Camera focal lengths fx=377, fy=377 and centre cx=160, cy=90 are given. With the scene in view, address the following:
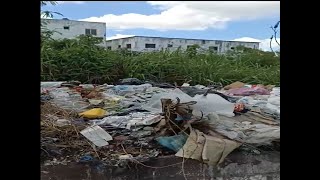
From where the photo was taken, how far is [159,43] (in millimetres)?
1951

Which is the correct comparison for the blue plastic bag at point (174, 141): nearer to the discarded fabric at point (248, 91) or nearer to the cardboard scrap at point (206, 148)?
the cardboard scrap at point (206, 148)

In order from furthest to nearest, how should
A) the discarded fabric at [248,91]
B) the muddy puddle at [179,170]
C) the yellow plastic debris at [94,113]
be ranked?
the discarded fabric at [248,91] < the yellow plastic debris at [94,113] < the muddy puddle at [179,170]

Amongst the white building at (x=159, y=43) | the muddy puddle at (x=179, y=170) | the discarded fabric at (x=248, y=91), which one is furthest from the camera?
the discarded fabric at (x=248, y=91)

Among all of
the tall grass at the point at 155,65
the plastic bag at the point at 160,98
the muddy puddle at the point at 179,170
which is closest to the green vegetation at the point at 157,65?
the tall grass at the point at 155,65

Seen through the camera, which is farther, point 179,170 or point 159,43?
point 159,43

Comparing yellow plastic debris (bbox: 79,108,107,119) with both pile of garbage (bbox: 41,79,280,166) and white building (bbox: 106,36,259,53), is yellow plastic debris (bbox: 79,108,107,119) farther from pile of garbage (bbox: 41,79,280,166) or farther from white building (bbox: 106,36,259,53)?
white building (bbox: 106,36,259,53)

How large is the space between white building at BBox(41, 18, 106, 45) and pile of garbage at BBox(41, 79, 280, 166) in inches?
9.7

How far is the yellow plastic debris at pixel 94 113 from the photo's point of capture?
1770 mm

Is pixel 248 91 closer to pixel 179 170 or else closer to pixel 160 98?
pixel 160 98

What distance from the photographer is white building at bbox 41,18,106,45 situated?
177 cm

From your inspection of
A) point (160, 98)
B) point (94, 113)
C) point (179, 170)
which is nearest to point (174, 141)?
point (179, 170)

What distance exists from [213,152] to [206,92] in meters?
0.41

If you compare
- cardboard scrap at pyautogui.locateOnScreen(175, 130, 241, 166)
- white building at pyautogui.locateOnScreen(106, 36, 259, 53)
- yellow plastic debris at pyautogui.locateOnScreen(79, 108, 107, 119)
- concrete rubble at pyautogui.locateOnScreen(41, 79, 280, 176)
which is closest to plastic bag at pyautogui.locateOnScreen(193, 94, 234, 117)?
concrete rubble at pyautogui.locateOnScreen(41, 79, 280, 176)

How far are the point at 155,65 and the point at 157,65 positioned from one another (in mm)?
15
